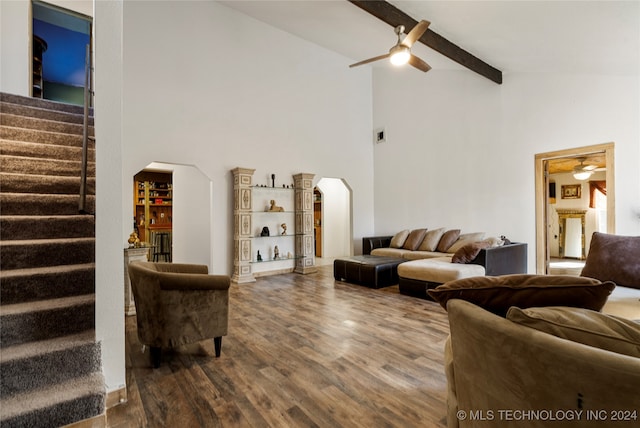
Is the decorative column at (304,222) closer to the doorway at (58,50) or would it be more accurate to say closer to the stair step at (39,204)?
the stair step at (39,204)

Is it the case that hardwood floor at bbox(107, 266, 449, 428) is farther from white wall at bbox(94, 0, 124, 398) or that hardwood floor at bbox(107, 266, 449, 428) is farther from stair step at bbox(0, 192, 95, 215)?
stair step at bbox(0, 192, 95, 215)

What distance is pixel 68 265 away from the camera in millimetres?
2201

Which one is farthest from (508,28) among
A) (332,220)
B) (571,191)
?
(571,191)

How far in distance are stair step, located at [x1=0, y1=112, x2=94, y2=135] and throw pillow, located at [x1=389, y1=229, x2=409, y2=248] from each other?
18.3 feet

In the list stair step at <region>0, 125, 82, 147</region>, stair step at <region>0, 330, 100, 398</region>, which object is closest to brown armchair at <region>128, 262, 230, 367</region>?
stair step at <region>0, 330, 100, 398</region>

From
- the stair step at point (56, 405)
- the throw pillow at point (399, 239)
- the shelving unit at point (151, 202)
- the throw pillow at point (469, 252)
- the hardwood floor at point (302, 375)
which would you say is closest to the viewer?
the stair step at point (56, 405)

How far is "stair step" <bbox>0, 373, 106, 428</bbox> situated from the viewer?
1.42 m

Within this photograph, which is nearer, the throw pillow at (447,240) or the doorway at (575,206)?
the throw pillow at (447,240)

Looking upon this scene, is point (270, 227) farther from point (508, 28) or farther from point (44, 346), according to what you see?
point (508, 28)

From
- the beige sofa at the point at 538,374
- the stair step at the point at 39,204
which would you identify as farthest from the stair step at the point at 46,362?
the beige sofa at the point at 538,374

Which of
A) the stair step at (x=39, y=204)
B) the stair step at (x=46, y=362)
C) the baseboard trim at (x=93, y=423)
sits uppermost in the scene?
the stair step at (x=39, y=204)

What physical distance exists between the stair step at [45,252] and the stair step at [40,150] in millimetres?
1252

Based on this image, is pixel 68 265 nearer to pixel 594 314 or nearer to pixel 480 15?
pixel 594 314

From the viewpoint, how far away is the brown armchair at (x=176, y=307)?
2.20 metres
